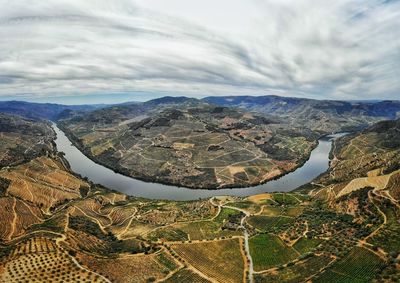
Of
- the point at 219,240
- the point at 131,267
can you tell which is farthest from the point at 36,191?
the point at 219,240

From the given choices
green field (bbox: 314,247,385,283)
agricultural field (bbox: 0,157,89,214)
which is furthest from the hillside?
agricultural field (bbox: 0,157,89,214)

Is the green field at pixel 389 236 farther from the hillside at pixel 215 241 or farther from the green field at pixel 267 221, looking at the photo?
the green field at pixel 267 221

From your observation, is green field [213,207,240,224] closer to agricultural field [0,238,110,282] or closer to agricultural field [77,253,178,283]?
agricultural field [77,253,178,283]

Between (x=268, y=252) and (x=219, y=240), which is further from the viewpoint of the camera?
(x=219, y=240)

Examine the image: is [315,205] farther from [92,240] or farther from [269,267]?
[92,240]

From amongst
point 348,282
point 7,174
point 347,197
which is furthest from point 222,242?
point 7,174

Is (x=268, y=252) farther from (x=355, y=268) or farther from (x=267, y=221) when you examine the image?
(x=267, y=221)
